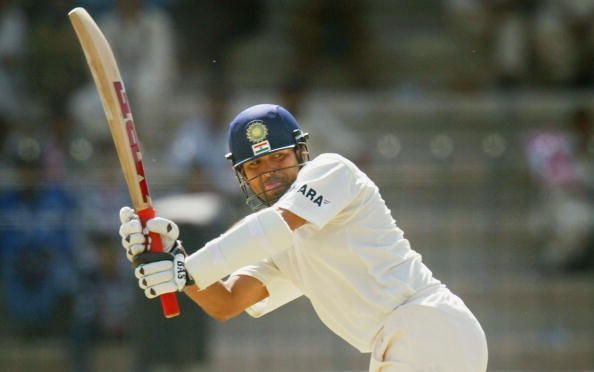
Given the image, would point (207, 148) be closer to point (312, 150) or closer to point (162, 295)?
point (312, 150)

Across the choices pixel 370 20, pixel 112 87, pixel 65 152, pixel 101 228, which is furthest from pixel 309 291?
pixel 370 20

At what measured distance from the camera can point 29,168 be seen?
26.6 ft

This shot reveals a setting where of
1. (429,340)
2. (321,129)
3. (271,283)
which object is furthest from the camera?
(321,129)

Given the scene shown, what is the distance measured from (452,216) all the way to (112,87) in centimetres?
420

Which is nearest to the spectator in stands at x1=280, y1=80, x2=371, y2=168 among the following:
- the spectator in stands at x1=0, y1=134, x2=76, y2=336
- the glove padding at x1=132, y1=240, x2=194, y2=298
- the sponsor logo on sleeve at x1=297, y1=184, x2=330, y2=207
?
the spectator in stands at x1=0, y1=134, x2=76, y2=336

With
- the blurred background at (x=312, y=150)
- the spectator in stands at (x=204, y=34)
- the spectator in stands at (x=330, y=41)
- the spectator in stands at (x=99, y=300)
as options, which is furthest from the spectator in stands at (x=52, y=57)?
the spectator in stands at (x=99, y=300)

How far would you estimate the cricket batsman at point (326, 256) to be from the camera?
4.06 metres

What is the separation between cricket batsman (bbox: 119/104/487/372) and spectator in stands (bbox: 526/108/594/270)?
4095 mm

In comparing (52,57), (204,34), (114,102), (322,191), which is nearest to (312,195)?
(322,191)

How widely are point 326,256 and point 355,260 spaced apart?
109 mm

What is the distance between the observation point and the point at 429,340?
168 inches

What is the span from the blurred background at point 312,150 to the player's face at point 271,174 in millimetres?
3261

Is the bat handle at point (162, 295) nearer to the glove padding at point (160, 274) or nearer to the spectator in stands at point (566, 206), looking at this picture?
the glove padding at point (160, 274)

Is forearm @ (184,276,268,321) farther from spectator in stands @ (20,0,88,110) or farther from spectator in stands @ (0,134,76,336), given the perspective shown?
spectator in stands @ (20,0,88,110)
